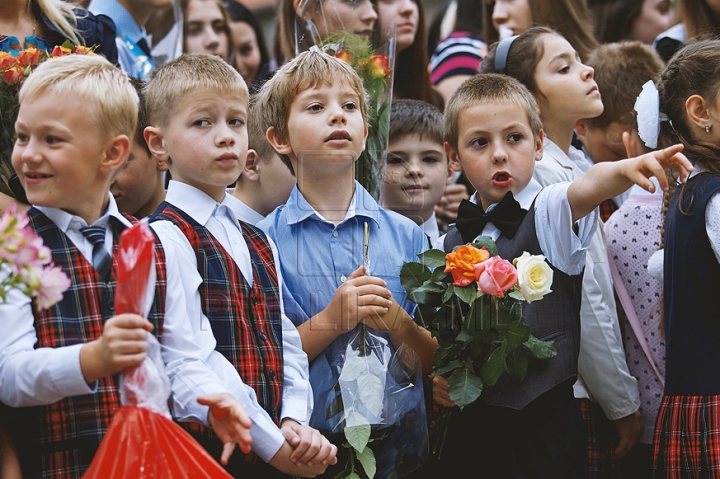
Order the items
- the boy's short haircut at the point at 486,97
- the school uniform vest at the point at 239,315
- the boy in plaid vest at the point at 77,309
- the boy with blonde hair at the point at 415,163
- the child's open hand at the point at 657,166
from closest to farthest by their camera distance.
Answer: the boy in plaid vest at the point at 77,309
the child's open hand at the point at 657,166
the school uniform vest at the point at 239,315
the boy's short haircut at the point at 486,97
the boy with blonde hair at the point at 415,163

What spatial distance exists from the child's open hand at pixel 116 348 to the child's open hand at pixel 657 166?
1.51 meters

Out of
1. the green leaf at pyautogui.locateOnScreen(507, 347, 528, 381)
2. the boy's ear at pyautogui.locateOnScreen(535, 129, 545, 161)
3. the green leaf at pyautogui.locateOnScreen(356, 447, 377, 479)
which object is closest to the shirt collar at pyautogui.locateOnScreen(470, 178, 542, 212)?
the boy's ear at pyautogui.locateOnScreen(535, 129, 545, 161)

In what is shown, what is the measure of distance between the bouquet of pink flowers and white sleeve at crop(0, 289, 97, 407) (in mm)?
107

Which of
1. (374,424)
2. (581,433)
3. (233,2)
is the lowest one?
(581,433)

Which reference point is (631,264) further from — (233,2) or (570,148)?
(233,2)

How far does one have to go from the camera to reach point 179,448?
2.25m

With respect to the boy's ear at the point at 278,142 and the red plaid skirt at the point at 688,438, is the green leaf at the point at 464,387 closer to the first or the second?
the red plaid skirt at the point at 688,438

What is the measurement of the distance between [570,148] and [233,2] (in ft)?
8.87

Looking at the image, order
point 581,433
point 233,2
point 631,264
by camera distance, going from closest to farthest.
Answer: point 581,433
point 631,264
point 233,2

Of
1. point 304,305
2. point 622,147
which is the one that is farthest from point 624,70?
point 304,305

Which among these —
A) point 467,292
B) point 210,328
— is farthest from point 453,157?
point 210,328

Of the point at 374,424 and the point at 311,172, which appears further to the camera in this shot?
the point at 311,172

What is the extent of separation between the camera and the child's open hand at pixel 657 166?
8.65 feet

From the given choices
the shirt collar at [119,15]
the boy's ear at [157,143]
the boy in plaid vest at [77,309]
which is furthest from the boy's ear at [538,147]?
the shirt collar at [119,15]
